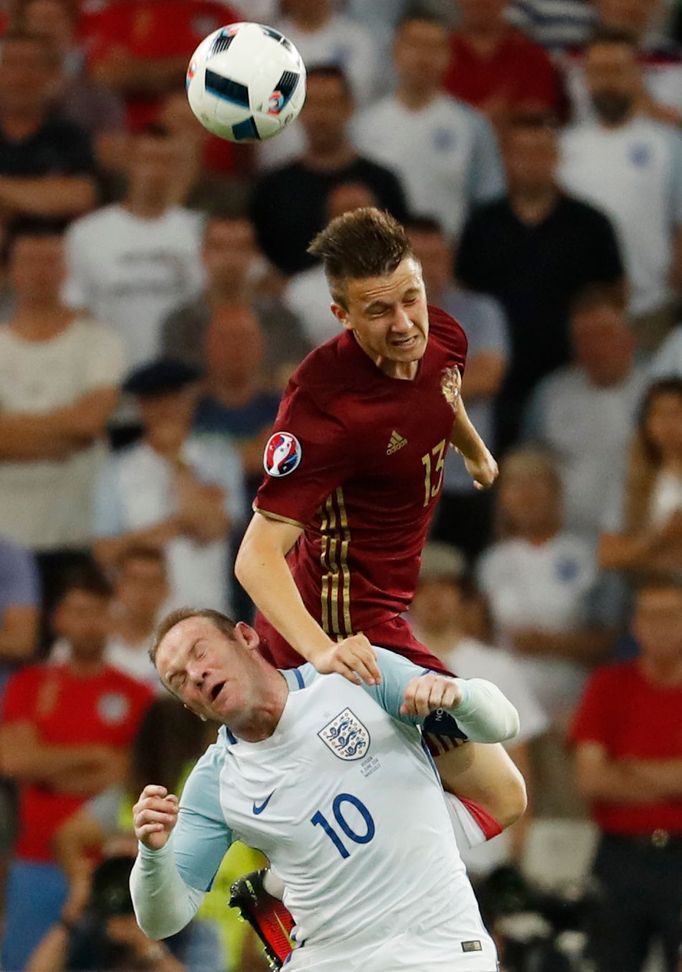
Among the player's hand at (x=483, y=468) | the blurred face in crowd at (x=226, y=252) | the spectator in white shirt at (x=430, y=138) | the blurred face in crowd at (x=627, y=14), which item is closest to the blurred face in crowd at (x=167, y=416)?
the blurred face in crowd at (x=226, y=252)

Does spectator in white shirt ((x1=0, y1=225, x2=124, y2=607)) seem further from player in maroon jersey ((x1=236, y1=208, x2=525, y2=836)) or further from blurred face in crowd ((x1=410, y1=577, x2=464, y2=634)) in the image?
player in maroon jersey ((x1=236, y1=208, x2=525, y2=836))

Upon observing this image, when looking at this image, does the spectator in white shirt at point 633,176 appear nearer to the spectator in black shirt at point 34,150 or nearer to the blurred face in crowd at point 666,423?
the blurred face in crowd at point 666,423

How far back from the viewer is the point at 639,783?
7.81 metres

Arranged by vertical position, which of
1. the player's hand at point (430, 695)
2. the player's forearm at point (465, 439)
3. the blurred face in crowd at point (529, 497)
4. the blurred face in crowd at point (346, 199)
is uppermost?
the player's forearm at point (465, 439)

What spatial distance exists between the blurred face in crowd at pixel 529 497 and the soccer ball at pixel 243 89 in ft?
11.4

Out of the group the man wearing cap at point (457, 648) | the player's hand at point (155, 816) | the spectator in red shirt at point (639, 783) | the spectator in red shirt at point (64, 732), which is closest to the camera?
the player's hand at point (155, 816)

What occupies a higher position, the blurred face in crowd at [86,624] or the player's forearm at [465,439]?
the player's forearm at [465,439]

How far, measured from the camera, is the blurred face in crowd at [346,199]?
8906mm

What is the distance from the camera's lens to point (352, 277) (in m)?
4.72

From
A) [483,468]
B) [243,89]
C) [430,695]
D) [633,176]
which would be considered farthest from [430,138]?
[430,695]

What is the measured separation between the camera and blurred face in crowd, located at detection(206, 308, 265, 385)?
8.80m

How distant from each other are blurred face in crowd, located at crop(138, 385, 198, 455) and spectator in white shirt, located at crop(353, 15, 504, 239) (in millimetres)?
1541

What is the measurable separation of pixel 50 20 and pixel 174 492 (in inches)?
108

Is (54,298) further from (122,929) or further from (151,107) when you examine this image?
(122,929)
